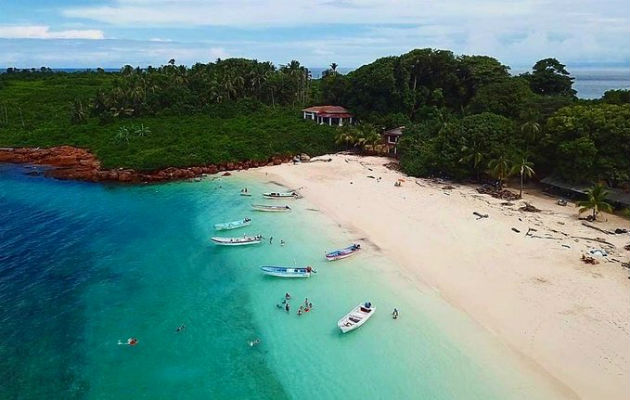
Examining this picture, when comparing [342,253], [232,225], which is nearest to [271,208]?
[232,225]

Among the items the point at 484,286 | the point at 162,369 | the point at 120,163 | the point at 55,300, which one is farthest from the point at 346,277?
the point at 120,163

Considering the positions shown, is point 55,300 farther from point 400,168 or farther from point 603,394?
point 400,168

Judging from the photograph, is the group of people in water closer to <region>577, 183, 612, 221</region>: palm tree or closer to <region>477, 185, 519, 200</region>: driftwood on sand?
<region>577, 183, 612, 221</region>: palm tree

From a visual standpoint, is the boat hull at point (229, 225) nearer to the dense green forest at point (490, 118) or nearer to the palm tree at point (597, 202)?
the dense green forest at point (490, 118)

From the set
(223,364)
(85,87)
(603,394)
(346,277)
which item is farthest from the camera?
(85,87)

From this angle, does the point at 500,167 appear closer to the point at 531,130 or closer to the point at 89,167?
the point at 531,130

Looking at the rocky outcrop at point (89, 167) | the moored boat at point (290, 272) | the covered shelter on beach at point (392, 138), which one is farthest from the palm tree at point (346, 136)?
the moored boat at point (290, 272)
